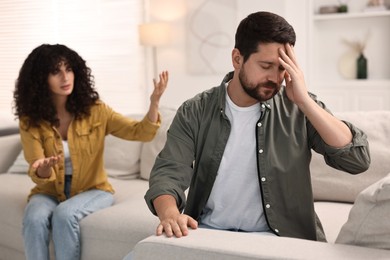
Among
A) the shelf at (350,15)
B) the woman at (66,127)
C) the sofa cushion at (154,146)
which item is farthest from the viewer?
the shelf at (350,15)

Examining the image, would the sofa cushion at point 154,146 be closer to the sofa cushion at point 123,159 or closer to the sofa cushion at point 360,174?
the sofa cushion at point 123,159

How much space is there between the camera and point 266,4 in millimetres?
5332

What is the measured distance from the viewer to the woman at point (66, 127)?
2590mm

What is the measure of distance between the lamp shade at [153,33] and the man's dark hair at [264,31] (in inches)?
157

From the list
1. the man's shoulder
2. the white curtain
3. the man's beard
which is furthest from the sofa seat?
the white curtain

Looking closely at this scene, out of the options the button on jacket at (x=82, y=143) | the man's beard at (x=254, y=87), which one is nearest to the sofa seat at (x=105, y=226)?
the button on jacket at (x=82, y=143)

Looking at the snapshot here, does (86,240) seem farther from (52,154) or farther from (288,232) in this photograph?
(288,232)

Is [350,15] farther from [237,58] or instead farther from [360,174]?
[237,58]

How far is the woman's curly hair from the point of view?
2643 mm

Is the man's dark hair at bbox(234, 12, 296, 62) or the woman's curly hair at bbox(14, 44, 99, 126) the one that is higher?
the man's dark hair at bbox(234, 12, 296, 62)

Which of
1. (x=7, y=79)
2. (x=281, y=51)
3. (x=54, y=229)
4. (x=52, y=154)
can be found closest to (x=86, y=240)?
(x=54, y=229)

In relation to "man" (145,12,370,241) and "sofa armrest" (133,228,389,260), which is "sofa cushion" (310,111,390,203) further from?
"sofa armrest" (133,228,389,260)

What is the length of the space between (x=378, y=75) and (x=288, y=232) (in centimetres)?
382

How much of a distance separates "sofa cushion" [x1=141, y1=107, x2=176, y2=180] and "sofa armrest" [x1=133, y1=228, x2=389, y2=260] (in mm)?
1653
